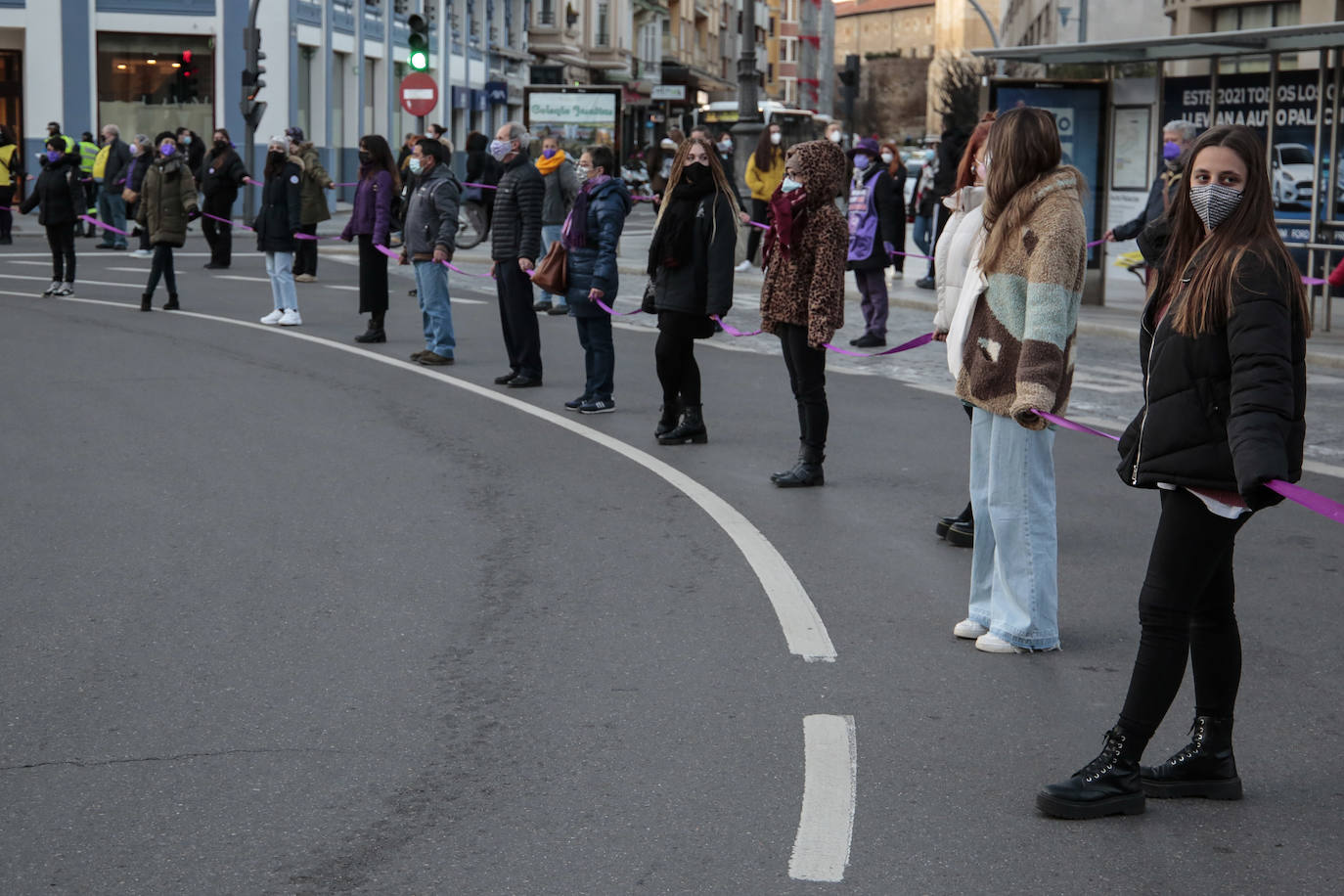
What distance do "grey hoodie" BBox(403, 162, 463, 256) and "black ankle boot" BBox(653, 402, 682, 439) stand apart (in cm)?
379

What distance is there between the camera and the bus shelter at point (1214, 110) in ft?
58.2

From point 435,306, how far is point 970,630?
8.52 metres

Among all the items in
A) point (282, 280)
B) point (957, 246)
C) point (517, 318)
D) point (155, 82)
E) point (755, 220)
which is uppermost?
point (155, 82)

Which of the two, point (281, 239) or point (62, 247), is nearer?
point (281, 239)

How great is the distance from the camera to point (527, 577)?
7.14 metres

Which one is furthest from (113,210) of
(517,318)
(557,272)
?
(557,272)

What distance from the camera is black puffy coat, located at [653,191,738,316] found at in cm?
995

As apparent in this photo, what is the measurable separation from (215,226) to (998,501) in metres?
20.0

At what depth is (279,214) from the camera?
16.8 meters

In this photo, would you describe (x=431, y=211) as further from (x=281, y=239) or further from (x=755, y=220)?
(x=755, y=220)

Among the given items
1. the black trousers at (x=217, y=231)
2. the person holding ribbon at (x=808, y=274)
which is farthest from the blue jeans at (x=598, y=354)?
the black trousers at (x=217, y=231)

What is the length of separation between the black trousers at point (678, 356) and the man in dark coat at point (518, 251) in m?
2.12

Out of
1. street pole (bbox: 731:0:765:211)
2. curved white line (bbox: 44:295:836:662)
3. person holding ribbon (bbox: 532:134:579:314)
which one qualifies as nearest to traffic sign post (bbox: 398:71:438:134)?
street pole (bbox: 731:0:765:211)

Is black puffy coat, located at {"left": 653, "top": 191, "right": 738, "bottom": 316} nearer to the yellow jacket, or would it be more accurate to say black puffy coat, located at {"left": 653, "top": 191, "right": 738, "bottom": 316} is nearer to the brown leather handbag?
the brown leather handbag
